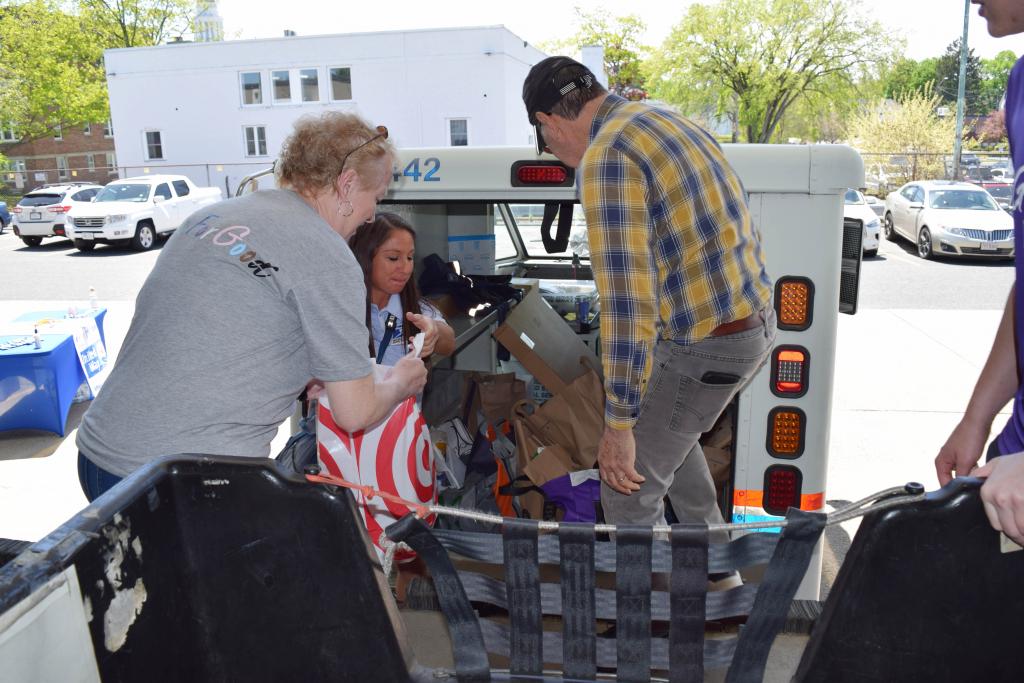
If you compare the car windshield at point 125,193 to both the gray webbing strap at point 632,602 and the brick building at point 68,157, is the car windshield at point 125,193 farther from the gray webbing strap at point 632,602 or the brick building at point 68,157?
the brick building at point 68,157

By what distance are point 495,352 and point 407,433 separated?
2.89 m

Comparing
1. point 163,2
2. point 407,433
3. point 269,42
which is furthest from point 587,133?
point 163,2

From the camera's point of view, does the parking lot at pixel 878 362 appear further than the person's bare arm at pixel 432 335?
Yes

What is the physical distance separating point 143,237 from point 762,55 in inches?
1155

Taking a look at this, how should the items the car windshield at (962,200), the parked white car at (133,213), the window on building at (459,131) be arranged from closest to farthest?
the car windshield at (962,200) → the parked white car at (133,213) → the window on building at (459,131)

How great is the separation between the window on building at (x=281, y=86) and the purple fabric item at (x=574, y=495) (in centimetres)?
3482

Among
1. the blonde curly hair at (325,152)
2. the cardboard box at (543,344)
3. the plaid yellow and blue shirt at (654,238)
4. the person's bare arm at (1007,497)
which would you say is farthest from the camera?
the cardboard box at (543,344)

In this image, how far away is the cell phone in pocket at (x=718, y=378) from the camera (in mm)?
2457

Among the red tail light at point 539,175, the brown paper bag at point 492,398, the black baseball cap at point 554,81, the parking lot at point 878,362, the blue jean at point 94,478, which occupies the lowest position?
the parking lot at point 878,362

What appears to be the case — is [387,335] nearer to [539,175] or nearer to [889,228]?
[539,175]

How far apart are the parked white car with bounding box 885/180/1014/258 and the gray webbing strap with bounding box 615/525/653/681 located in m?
16.7

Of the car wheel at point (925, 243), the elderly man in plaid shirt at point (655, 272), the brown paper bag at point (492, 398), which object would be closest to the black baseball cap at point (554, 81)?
the elderly man in plaid shirt at point (655, 272)

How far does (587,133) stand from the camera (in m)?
2.48

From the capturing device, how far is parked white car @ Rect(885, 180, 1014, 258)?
16.0 meters
